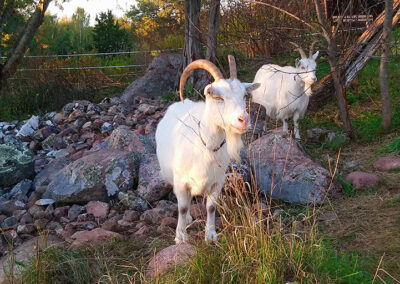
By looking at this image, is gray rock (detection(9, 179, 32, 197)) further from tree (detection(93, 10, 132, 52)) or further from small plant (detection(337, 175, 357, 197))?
tree (detection(93, 10, 132, 52))

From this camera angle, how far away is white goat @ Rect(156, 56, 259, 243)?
12.0 ft

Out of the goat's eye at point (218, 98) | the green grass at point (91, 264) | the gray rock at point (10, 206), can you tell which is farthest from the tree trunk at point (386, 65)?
the gray rock at point (10, 206)

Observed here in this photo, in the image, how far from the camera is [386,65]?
6578 millimetres

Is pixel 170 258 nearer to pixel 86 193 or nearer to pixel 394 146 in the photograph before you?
pixel 86 193

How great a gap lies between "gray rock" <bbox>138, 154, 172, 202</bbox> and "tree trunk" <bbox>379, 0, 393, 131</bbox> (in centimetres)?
323

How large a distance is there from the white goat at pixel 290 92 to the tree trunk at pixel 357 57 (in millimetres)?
554

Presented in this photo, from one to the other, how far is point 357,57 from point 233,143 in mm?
5007

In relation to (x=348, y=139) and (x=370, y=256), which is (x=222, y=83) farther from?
(x=348, y=139)

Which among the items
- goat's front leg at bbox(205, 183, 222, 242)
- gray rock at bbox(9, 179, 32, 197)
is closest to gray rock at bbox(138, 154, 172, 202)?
goat's front leg at bbox(205, 183, 222, 242)

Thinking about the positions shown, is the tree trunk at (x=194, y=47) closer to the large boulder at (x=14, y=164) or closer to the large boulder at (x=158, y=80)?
the large boulder at (x=158, y=80)

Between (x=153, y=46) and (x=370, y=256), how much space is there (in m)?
11.9

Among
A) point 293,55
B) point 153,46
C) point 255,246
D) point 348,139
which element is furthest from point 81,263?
point 153,46

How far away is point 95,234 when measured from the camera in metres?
4.32

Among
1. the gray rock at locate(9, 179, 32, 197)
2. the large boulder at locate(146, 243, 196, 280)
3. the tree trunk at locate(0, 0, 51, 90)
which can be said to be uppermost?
the tree trunk at locate(0, 0, 51, 90)
